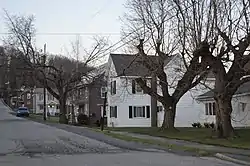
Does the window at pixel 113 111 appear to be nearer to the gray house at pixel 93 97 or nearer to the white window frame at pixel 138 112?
the white window frame at pixel 138 112

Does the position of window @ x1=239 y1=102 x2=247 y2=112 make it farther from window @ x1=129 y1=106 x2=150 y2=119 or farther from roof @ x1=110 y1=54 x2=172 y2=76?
window @ x1=129 y1=106 x2=150 y2=119

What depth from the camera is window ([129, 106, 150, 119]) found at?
55.6 meters

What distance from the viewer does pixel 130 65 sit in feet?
116

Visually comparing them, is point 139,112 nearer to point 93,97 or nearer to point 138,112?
point 138,112

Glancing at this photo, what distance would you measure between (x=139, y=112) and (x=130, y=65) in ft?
69.0

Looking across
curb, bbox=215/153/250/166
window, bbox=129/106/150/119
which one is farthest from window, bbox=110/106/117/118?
curb, bbox=215/153/250/166

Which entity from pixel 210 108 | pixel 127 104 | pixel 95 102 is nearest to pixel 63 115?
pixel 127 104

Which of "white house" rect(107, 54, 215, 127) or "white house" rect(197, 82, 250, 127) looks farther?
"white house" rect(107, 54, 215, 127)

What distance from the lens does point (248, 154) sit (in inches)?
714

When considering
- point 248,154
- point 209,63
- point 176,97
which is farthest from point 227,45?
point 176,97

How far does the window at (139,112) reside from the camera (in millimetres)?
55562

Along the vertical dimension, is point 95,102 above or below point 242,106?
above

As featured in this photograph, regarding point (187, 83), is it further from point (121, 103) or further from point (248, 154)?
point (121, 103)

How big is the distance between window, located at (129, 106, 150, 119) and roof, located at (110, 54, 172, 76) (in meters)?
4.83
